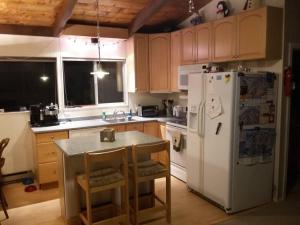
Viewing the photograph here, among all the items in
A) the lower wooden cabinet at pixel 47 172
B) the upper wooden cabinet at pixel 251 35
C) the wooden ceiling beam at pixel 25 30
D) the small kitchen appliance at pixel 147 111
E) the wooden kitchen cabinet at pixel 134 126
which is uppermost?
the wooden ceiling beam at pixel 25 30

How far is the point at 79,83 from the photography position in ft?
15.7

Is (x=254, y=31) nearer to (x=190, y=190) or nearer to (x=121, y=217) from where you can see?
(x=190, y=190)

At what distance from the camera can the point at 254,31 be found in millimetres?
3188

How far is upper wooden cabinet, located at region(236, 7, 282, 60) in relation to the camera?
3064mm

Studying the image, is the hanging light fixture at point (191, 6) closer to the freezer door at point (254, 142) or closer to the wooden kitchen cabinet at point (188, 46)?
the wooden kitchen cabinet at point (188, 46)

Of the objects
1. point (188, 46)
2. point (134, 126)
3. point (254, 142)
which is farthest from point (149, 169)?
point (188, 46)

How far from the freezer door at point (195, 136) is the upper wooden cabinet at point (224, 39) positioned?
53 centimetres

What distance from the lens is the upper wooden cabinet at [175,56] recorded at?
452 centimetres

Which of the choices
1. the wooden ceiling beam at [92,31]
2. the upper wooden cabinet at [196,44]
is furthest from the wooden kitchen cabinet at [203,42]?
the wooden ceiling beam at [92,31]

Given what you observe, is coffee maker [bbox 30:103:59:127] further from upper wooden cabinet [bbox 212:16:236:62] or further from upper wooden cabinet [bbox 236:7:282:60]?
upper wooden cabinet [bbox 236:7:282:60]

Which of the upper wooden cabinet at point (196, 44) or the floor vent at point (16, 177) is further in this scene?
the floor vent at point (16, 177)

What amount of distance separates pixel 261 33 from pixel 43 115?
334 centimetres

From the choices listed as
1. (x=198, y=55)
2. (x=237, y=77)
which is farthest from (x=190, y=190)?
(x=198, y=55)

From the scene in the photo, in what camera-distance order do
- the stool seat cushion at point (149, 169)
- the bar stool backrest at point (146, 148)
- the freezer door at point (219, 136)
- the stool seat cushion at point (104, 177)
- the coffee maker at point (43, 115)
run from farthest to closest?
the coffee maker at point (43, 115)
the freezer door at point (219, 136)
the stool seat cushion at point (149, 169)
the bar stool backrest at point (146, 148)
the stool seat cushion at point (104, 177)
